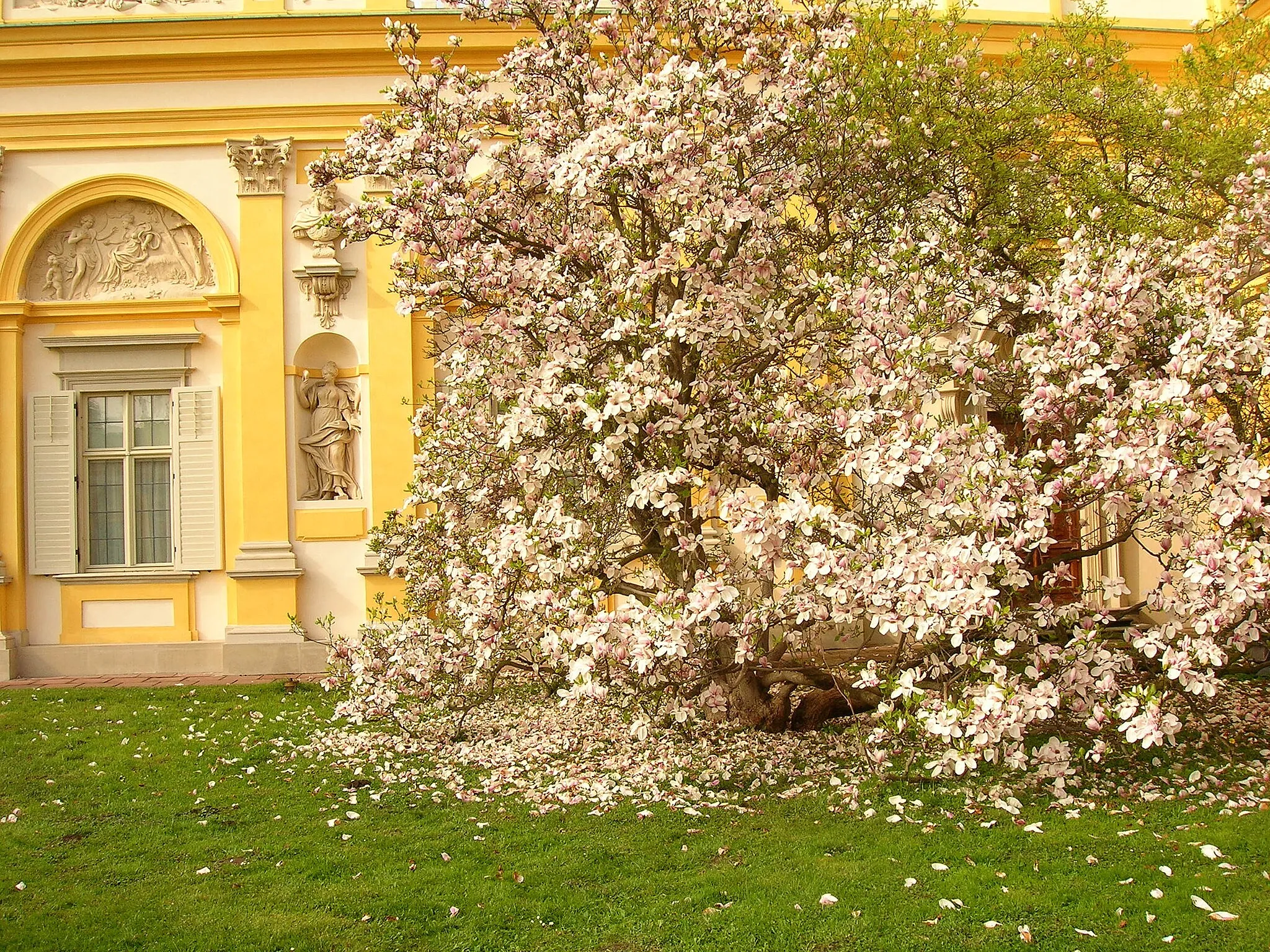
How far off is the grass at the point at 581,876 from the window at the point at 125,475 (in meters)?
5.20

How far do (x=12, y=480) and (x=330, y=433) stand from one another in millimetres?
3426

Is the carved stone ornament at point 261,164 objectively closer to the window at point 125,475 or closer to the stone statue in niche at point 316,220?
the stone statue in niche at point 316,220

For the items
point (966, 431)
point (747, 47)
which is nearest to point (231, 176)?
point (747, 47)

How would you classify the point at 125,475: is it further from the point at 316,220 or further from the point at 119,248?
the point at 316,220

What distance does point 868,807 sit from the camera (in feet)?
18.3

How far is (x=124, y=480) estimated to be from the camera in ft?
37.1

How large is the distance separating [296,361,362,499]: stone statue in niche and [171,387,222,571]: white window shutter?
93cm

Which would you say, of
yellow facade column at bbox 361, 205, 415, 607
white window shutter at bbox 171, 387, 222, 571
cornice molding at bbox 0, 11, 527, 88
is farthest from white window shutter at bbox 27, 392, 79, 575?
cornice molding at bbox 0, 11, 527, 88

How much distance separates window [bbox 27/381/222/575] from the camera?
36.4ft

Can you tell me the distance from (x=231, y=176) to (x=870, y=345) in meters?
8.46

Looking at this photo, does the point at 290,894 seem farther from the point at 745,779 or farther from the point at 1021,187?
the point at 1021,187

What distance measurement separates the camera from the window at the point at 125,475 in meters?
11.3

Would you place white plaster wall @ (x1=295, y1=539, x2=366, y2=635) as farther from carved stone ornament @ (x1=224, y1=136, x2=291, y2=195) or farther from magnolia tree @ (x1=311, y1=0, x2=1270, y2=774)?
carved stone ornament @ (x1=224, y1=136, x2=291, y2=195)

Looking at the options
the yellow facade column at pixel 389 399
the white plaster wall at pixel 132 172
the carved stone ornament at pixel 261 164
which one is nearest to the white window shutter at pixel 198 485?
the yellow facade column at pixel 389 399
